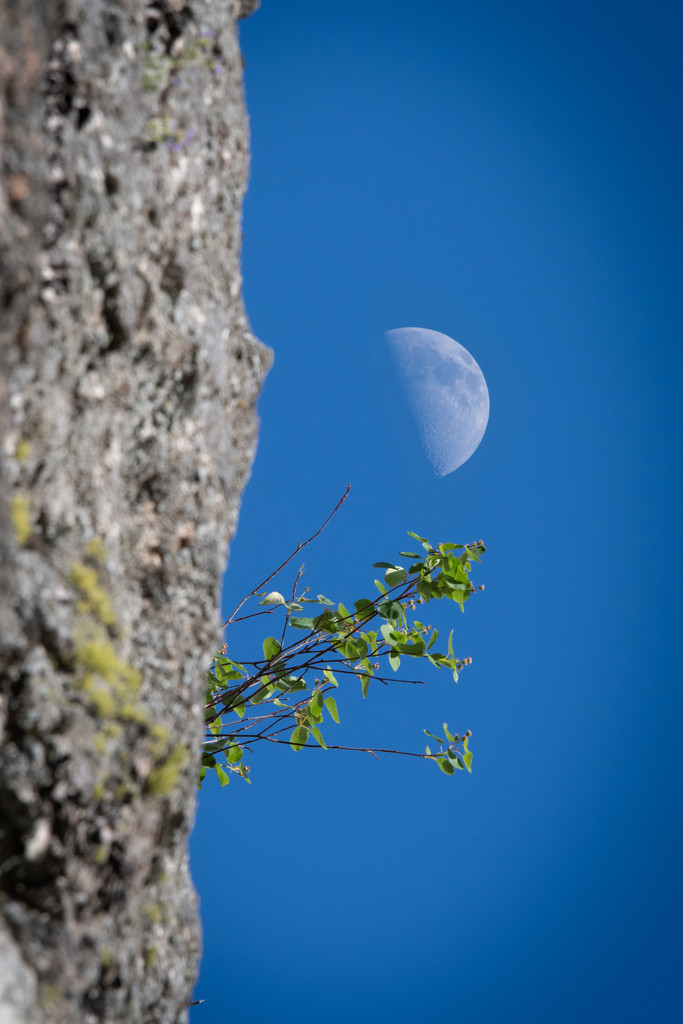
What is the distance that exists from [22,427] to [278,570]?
4.95 feet

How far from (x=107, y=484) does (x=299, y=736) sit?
1.32 meters

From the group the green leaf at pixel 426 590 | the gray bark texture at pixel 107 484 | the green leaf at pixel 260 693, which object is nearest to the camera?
the gray bark texture at pixel 107 484

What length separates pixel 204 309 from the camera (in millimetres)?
1335

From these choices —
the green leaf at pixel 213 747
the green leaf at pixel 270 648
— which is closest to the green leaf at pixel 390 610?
the green leaf at pixel 270 648

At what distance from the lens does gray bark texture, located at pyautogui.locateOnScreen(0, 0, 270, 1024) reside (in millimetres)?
994

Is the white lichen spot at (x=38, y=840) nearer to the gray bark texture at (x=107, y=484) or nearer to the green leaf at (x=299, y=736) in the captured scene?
the gray bark texture at (x=107, y=484)

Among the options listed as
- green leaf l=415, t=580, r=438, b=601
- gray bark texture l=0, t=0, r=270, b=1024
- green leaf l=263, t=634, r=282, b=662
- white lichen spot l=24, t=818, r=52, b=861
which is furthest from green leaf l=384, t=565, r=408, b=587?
white lichen spot l=24, t=818, r=52, b=861

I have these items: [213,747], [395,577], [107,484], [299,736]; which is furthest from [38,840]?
[395,577]

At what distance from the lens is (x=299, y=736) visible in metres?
2.25

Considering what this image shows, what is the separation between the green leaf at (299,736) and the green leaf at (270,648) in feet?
0.77

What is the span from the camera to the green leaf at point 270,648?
7.42 feet

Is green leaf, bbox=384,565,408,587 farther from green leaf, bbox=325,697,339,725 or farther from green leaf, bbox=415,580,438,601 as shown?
green leaf, bbox=325,697,339,725

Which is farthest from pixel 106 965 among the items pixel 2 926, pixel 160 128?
pixel 160 128

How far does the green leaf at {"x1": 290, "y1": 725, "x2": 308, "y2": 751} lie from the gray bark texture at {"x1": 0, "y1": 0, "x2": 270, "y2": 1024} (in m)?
0.85
